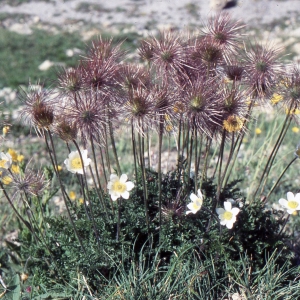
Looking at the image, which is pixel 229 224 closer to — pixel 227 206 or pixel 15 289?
pixel 227 206

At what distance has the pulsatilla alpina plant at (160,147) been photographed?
2727 millimetres

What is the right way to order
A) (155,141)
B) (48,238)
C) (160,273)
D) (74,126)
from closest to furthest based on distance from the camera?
(74,126)
(160,273)
(48,238)
(155,141)

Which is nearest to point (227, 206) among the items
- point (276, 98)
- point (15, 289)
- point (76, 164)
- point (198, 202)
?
point (198, 202)

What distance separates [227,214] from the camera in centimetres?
291

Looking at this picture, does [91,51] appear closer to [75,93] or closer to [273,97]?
[75,93]

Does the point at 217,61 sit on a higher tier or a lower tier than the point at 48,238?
higher

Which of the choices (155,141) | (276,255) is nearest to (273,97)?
(276,255)

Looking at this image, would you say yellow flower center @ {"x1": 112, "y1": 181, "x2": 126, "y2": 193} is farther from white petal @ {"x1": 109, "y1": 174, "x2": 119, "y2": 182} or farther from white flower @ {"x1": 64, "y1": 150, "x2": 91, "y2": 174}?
white flower @ {"x1": 64, "y1": 150, "x2": 91, "y2": 174}

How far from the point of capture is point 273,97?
9.86ft

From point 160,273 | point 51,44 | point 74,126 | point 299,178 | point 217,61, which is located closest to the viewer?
point 74,126

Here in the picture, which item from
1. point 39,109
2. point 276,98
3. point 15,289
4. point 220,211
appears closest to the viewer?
point 39,109

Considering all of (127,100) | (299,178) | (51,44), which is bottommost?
(127,100)

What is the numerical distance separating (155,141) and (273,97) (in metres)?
3.51

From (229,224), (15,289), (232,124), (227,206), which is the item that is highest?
(232,124)
